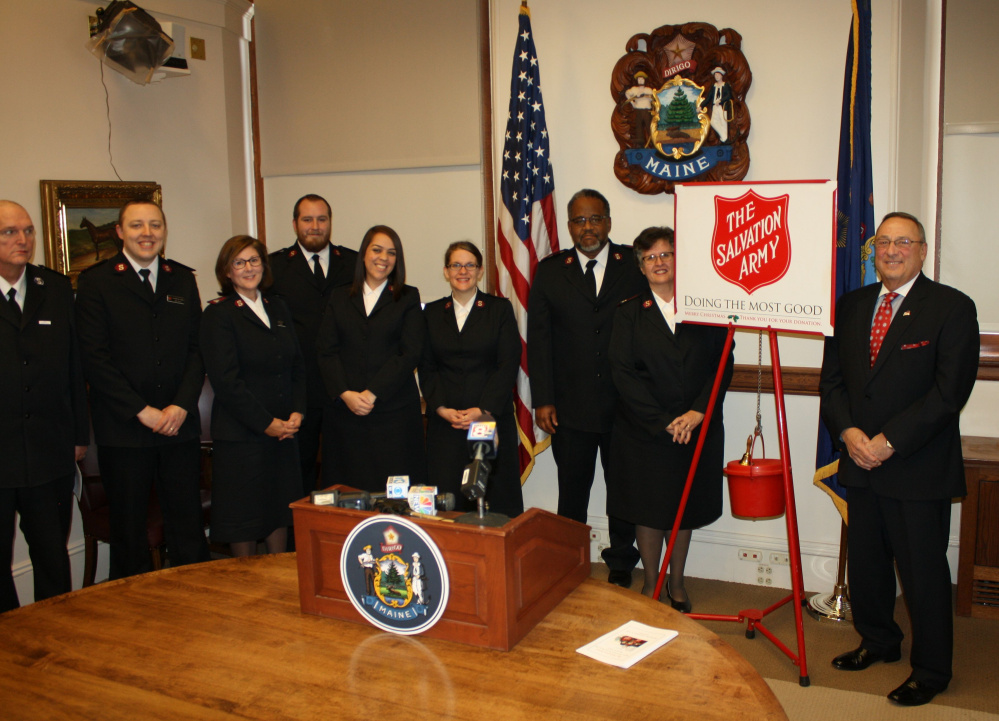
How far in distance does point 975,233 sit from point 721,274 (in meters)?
1.42

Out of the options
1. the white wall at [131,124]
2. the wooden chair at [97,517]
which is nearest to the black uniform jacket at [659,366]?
the wooden chair at [97,517]

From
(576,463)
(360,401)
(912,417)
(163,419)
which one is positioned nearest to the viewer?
(912,417)

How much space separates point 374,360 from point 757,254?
65.0 inches

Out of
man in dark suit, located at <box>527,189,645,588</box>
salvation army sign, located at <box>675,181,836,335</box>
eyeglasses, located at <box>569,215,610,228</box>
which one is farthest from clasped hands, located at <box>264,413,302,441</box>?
salvation army sign, located at <box>675,181,836,335</box>

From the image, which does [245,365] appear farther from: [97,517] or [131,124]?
[131,124]

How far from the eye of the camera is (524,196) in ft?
13.6

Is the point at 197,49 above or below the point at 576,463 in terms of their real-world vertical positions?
above

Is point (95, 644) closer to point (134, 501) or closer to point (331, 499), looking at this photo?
point (331, 499)

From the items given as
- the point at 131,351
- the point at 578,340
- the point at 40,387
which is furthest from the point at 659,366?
the point at 40,387

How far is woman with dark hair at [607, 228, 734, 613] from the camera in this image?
338 cm

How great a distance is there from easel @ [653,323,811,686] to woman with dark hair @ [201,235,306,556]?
1.59 meters

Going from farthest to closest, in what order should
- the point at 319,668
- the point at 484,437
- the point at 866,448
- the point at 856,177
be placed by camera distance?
the point at 856,177
the point at 866,448
the point at 484,437
the point at 319,668

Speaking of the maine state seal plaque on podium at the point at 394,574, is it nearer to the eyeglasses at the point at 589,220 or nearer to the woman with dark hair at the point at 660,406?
the woman with dark hair at the point at 660,406

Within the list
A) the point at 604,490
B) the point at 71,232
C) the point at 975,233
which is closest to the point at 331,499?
the point at 604,490
